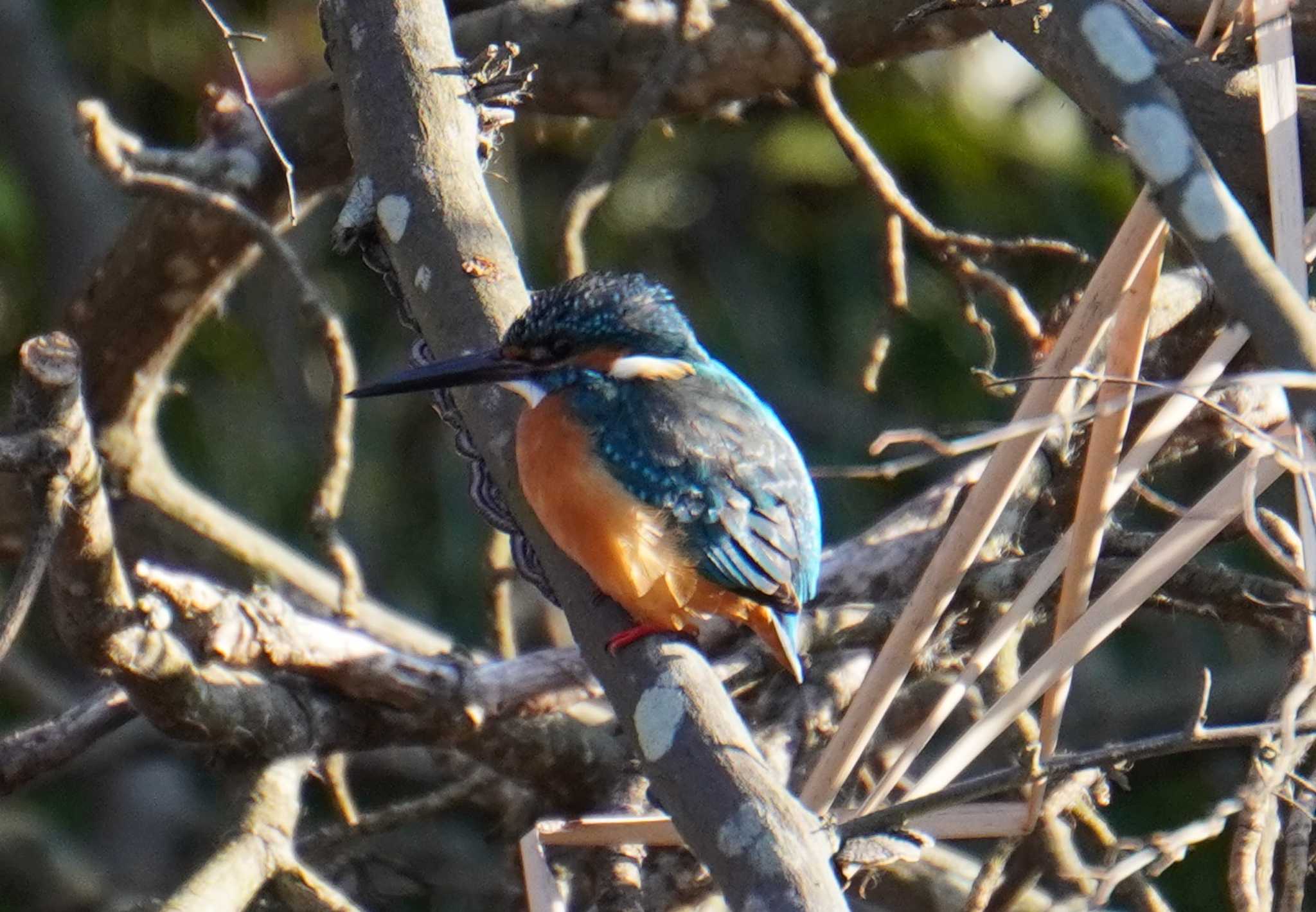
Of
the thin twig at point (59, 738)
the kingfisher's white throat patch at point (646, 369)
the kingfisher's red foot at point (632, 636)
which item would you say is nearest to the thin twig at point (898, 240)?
the kingfisher's white throat patch at point (646, 369)

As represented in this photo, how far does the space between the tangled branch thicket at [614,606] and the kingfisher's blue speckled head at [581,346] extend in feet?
0.20

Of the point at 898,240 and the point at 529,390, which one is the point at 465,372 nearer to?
the point at 529,390

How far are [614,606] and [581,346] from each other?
1.86 ft

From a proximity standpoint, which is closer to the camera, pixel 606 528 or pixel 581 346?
pixel 606 528

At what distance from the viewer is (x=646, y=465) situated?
2287mm

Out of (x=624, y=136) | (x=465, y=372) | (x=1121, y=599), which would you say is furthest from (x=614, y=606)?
(x=624, y=136)

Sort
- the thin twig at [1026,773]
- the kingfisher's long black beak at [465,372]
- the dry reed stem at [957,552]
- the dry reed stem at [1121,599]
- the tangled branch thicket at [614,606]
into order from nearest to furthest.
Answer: the thin twig at [1026,773] → the tangled branch thicket at [614,606] → the dry reed stem at [1121,599] → the dry reed stem at [957,552] → the kingfisher's long black beak at [465,372]

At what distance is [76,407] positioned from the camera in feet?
5.87

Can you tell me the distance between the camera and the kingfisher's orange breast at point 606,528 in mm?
2053

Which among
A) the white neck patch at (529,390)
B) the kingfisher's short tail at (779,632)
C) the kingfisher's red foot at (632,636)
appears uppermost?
the white neck patch at (529,390)

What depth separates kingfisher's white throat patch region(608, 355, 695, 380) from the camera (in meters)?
2.44

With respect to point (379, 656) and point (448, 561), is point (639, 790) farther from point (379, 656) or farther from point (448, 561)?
point (448, 561)

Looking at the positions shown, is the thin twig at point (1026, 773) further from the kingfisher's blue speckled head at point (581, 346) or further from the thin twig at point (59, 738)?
the thin twig at point (59, 738)

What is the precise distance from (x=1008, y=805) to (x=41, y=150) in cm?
276
